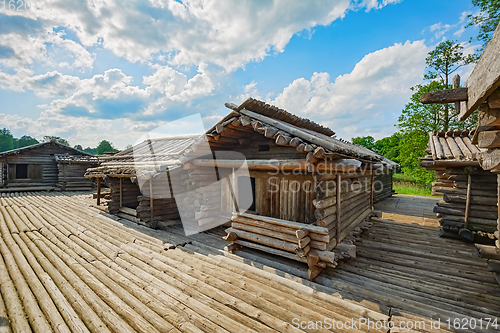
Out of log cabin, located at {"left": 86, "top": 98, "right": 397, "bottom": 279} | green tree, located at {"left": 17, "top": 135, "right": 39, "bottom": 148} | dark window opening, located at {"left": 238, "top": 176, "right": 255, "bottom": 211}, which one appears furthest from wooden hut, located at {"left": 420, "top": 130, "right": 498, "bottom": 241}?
green tree, located at {"left": 17, "top": 135, "right": 39, "bottom": 148}

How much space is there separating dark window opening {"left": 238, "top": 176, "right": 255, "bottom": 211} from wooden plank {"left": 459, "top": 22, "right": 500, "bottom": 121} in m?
5.25

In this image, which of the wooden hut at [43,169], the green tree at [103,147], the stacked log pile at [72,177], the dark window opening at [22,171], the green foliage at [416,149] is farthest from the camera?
the green tree at [103,147]

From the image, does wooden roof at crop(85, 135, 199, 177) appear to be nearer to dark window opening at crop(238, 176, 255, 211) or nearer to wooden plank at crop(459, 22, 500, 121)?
dark window opening at crop(238, 176, 255, 211)

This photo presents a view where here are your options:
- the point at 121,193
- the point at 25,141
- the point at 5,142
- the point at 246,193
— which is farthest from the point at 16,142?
the point at 246,193

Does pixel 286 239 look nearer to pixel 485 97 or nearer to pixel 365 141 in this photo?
pixel 485 97

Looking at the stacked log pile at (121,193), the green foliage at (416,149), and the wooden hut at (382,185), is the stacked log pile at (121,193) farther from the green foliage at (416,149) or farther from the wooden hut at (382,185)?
the green foliage at (416,149)

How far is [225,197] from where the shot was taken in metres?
7.94

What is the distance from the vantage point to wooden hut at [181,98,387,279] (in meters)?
4.81

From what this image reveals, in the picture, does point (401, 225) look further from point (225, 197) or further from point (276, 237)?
point (225, 197)

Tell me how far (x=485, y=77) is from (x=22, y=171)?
3138 centimetres

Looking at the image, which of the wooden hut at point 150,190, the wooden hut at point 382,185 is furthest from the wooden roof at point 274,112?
the wooden hut at point 382,185

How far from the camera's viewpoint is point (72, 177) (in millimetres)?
20719

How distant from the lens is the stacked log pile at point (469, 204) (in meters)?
6.64

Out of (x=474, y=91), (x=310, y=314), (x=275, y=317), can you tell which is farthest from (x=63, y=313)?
(x=474, y=91)
